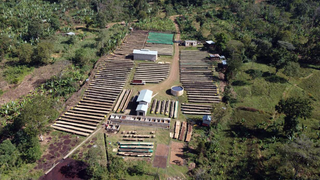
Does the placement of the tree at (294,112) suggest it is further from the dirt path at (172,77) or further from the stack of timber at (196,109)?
the dirt path at (172,77)

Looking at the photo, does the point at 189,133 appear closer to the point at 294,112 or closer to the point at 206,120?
the point at 206,120

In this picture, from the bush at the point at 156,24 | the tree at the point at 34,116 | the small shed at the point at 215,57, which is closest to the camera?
the tree at the point at 34,116

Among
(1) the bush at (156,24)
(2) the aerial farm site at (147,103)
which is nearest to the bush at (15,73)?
(2) the aerial farm site at (147,103)

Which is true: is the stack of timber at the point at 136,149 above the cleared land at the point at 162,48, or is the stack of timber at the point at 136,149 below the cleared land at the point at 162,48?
below

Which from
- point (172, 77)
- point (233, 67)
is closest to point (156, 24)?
point (172, 77)

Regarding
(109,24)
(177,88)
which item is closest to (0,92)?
(177,88)

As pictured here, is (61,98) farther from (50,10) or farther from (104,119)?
(50,10)

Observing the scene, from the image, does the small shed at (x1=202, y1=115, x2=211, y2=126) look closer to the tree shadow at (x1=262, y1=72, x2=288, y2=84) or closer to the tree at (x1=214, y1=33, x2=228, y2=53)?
the tree shadow at (x1=262, y1=72, x2=288, y2=84)
